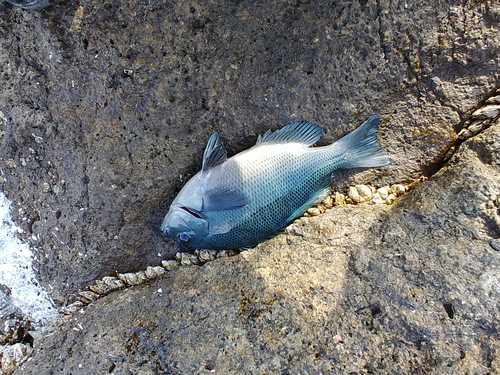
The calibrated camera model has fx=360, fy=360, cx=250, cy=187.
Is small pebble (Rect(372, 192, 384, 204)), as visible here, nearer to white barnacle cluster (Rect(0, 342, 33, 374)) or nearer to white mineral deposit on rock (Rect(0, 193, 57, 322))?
white mineral deposit on rock (Rect(0, 193, 57, 322))

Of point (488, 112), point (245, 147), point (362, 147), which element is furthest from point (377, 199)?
point (245, 147)

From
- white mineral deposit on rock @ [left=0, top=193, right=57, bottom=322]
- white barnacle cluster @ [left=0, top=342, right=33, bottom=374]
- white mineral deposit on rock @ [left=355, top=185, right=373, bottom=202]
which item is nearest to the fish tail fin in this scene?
white mineral deposit on rock @ [left=355, top=185, right=373, bottom=202]

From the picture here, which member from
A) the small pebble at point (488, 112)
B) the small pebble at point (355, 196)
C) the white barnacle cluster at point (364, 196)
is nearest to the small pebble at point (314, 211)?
the white barnacle cluster at point (364, 196)

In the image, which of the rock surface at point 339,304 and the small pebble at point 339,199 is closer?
the rock surface at point 339,304

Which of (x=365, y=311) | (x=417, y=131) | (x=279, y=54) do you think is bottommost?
(x=365, y=311)

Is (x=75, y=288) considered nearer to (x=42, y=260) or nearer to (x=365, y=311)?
(x=42, y=260)

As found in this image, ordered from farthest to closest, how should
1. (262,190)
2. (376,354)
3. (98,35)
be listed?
1. (262,190)
2. (98,35)
3. (376,354)

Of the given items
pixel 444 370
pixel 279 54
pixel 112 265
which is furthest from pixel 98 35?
pixel 444 370

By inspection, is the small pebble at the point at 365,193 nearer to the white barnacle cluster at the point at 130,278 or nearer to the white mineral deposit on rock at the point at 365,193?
the white mineral deposit on rock at the point at 365,193
